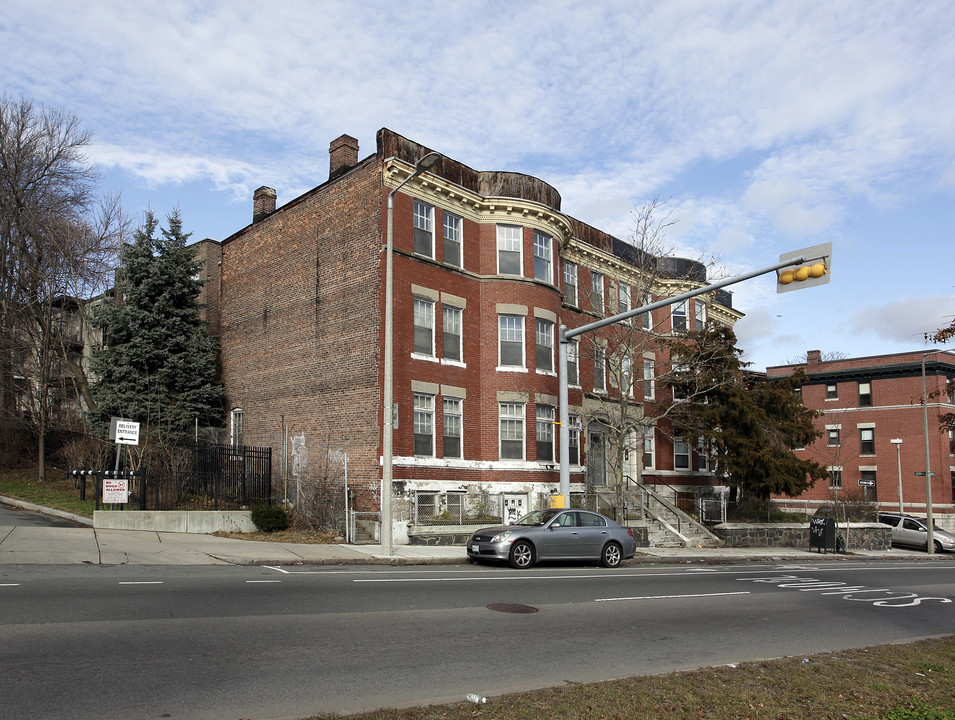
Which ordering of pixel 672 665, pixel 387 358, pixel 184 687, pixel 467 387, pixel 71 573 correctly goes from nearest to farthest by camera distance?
1. pixel 184 687
2. pixel 672 665
3. pixel 71 573
4. pixel 387 358
5. pixel 467 387

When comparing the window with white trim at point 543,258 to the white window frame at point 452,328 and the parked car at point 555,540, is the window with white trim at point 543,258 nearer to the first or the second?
the white window frame at point 452,328

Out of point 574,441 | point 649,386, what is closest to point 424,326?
point 574,441

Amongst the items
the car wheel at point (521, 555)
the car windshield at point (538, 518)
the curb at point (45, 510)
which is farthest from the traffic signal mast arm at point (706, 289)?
the curb at point (45, 510)

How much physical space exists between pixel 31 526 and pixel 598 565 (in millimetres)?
13715

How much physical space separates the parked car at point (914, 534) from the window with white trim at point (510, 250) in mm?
23575

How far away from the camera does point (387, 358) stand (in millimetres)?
18844

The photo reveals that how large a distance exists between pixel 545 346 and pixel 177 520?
44.9 feet

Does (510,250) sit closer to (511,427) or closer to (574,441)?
(511,427)

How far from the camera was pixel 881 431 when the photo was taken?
56188 millimetres

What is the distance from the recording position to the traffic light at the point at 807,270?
1360 cm

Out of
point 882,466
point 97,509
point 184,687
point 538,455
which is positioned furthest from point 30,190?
point 882,466

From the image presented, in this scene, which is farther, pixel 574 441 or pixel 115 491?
pixel 574 441

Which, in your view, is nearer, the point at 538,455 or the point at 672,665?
the point at 672,665

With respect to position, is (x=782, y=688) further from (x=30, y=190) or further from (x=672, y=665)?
(x=30, y=190)
